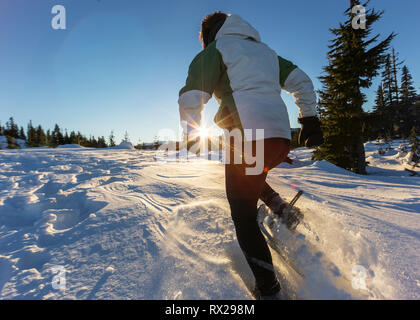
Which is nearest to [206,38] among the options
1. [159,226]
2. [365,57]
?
[159,226]

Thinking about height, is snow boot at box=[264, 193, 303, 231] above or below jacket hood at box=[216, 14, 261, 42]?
below

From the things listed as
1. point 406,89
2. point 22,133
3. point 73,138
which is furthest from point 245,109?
point 22,133

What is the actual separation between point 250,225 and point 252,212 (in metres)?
0.09

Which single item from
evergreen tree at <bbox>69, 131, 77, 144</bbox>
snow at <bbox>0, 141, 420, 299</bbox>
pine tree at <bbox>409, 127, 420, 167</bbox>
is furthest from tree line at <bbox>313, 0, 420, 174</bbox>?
evergreen tree at <bbox>69, 131, 77, 144</bbox>

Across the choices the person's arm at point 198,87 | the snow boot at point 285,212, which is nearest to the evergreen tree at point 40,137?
the person's arm at point 198,87

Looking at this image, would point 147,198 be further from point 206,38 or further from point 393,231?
point 393,231

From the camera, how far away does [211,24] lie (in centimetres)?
156

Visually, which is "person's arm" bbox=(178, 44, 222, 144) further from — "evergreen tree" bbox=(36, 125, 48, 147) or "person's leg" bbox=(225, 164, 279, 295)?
"evergreen tree" bbox=(36, 125, 48, 147)

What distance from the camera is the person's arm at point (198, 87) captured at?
1187 mm

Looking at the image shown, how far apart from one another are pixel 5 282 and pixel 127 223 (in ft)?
2.78

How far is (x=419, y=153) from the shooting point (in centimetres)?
1245

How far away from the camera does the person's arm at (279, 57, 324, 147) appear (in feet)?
5.00

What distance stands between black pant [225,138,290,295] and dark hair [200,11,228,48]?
1095 mm

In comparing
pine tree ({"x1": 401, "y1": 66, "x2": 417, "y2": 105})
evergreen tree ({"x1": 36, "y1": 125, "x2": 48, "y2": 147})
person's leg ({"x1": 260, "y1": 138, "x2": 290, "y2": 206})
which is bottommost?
person's leg ({"x1": 260, "y1": 138, "x2": 290, "y2": 206})
